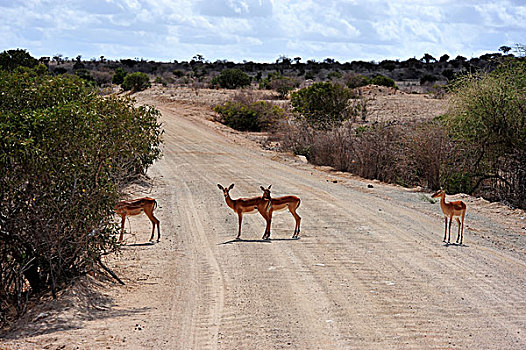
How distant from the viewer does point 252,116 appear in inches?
1503

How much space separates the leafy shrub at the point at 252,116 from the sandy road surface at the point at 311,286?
22.5 m

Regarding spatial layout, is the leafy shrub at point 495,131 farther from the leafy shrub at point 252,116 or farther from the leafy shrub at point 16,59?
the leafy shrub at point 16,59

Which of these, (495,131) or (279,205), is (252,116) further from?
(279,205)

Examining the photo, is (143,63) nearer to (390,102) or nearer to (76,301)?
(390,102)

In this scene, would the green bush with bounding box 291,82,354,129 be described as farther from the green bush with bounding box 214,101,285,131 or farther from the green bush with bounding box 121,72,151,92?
the green bush with bounding box 121,72,151,92

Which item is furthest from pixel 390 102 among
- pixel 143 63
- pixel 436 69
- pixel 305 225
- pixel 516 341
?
pixel 143 63

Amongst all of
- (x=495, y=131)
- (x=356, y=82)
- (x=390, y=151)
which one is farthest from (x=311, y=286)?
(x=356, y=82)

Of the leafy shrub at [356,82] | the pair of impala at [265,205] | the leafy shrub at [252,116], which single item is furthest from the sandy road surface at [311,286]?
the leafy shrub at [356,82]

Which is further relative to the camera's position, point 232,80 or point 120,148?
point 232,80

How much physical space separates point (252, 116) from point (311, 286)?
2983 cm

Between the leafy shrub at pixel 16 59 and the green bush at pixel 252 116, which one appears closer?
the green bush at pixel 252 116

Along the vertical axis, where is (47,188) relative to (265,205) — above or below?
above

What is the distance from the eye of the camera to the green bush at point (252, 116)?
125ft

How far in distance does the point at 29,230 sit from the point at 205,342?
2.84 metres
